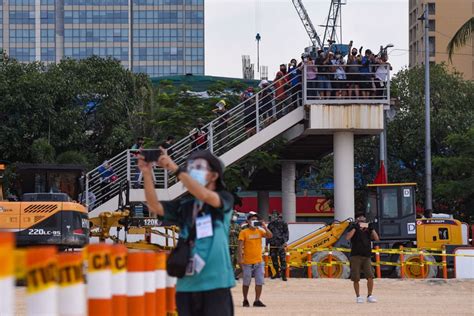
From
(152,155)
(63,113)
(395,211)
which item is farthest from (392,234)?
(152,155)

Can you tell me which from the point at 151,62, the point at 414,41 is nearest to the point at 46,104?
the point at 414,41

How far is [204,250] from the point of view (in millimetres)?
8094

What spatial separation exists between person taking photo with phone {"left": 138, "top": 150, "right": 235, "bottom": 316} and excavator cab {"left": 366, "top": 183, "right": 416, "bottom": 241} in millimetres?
26322

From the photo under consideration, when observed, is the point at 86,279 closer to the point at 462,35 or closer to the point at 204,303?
the point at 204,303

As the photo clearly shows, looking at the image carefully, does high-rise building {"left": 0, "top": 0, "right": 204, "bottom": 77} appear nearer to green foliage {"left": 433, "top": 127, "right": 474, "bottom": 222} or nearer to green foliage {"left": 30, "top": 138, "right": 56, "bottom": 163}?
green foliage {"left": 30, "top": 138, "right": 56, "bottom": 163}

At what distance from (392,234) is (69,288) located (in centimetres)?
2903

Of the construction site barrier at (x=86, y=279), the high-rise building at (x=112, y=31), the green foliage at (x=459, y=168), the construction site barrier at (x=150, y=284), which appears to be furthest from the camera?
the high-rise building at (x=112, y=31)

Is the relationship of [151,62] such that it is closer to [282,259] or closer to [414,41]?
[414,41]

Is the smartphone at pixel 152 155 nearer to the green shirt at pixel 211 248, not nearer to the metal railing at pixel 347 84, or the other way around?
the green shirt at pixel 211 248

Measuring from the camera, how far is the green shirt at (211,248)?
318 inches

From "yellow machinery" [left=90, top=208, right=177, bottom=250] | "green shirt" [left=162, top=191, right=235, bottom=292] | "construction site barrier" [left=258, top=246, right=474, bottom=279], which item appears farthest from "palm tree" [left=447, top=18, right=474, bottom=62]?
"green shirt" [left=162, top=191, right=235, bottom=292]

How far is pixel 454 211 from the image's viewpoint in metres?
53.9

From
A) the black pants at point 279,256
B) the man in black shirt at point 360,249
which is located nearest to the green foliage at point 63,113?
the black pants at point 279,256

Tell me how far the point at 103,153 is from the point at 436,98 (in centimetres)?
1726
